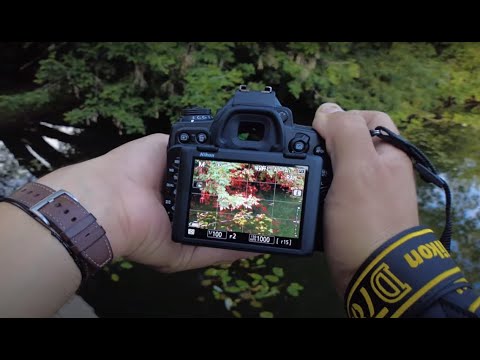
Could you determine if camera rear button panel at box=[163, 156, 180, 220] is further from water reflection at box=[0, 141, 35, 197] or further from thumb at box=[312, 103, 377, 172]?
water reflection at box=[0, 141, 35, 197]

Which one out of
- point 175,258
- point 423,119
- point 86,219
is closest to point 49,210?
point 86,219

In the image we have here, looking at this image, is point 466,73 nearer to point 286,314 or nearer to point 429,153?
point 429,153

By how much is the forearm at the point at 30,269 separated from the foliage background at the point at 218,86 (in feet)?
Result: 5.24

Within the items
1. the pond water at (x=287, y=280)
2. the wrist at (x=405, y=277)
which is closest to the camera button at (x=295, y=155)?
the wrist at (x=405, y=277)

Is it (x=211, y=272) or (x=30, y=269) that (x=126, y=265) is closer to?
(x=211, y=272)

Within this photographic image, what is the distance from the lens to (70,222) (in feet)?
2.73

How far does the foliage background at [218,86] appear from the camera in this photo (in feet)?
8.02

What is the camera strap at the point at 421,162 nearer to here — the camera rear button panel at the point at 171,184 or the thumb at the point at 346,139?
the thumb at the point at 346,139

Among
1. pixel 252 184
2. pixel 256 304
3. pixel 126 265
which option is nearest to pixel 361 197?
pixel 252 184

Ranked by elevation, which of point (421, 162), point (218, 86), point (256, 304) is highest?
point (421, 162)

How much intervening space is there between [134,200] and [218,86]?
1513mm

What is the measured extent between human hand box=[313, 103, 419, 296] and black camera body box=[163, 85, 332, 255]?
44 mm

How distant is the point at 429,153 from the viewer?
235 centimetres

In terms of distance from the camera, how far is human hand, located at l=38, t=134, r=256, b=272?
3.00ft
